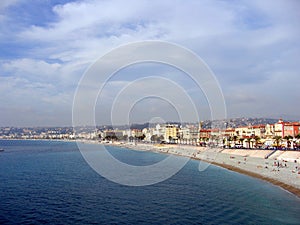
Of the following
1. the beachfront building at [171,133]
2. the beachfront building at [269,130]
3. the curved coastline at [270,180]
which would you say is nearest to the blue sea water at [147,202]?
the curved coastline at [270,180]

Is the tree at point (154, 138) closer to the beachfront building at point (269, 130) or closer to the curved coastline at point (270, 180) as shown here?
A: the beachfront building at point (269, 130)

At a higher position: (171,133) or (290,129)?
(290,129)

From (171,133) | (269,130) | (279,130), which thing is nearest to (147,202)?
(279,130)

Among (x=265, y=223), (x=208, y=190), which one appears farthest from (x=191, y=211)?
(x=208, y=190)

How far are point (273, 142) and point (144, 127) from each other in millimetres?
70472

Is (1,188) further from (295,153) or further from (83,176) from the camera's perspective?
(295,153)

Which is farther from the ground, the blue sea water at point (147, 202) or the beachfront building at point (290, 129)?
the beachfront building at point (290, 129)

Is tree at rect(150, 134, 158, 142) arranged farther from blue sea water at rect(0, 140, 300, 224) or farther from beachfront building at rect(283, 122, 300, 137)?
blue sea water at rect(0, 140, 300, 224)

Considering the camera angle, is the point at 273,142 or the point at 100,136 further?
the point at 100,136

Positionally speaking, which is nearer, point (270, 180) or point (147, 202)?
point (147, 202)

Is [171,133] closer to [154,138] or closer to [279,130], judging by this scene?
[154,138]

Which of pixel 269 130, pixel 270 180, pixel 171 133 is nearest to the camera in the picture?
pixel 270 180

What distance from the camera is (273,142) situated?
4309 cm

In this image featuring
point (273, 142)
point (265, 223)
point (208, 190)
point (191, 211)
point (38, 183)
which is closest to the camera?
point (265, 223)
